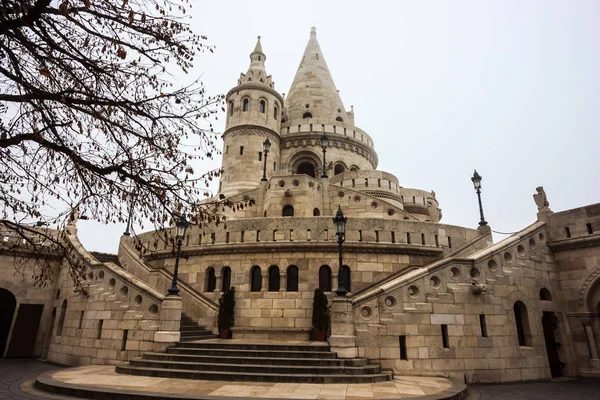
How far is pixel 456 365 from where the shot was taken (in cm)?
1040

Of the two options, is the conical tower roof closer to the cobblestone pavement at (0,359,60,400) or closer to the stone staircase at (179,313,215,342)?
the stone staircase at (179,313,215,342)

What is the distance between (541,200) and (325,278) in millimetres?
8796

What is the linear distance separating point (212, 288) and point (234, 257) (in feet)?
5.59

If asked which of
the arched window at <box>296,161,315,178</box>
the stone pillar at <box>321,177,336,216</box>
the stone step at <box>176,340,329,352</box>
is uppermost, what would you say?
the arched window at <box>296,161,315,178</box>

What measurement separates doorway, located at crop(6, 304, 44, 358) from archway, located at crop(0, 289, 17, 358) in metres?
0.73

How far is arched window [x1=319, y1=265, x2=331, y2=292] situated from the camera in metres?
14.4

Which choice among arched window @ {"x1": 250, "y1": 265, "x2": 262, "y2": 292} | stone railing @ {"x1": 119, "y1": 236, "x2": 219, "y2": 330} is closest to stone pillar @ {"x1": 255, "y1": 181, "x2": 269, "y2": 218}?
stone railing @ {"x1": 119, "y1": 236, "x2": 219, "y2": 330}

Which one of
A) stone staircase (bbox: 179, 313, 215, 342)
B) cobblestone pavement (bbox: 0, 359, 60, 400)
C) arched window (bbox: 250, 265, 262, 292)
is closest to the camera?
cobblestone pavement (bbox: 0, 359, 60, 400)

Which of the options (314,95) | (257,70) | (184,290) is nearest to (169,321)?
(184,290)

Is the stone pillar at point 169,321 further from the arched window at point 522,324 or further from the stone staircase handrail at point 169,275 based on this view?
the arched window at point 522,324

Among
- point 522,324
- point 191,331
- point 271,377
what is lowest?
point 271,377

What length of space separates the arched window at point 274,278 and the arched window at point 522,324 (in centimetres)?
845

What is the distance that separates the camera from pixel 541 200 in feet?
45.4

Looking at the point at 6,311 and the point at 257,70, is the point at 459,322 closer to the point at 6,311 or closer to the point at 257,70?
the point at 6,311
